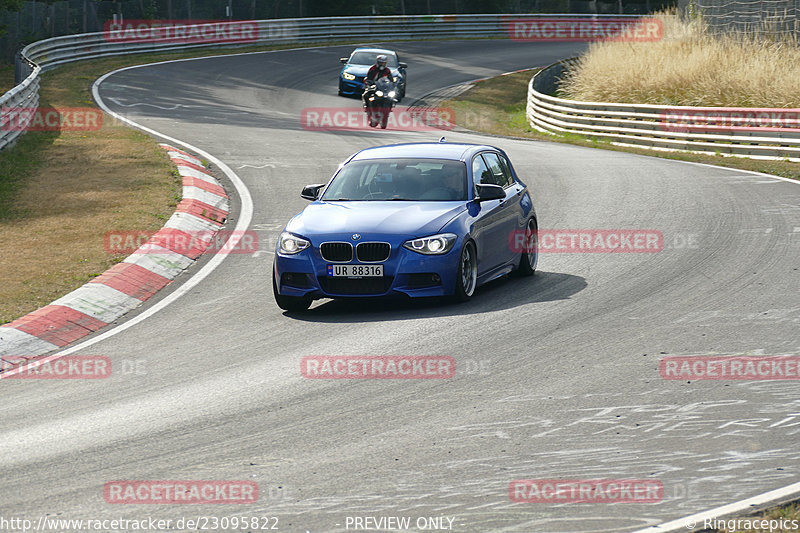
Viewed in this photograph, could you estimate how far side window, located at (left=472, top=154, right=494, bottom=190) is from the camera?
41.1 ft

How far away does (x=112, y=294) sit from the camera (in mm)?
12336

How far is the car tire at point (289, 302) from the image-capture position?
11.4 metres

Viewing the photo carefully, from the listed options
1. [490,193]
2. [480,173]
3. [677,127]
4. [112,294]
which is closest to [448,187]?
[490,193]

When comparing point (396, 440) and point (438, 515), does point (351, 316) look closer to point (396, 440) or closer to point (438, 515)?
point (396, 440)

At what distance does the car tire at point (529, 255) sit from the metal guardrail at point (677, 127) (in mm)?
12488

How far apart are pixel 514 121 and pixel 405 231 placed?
1048 inches

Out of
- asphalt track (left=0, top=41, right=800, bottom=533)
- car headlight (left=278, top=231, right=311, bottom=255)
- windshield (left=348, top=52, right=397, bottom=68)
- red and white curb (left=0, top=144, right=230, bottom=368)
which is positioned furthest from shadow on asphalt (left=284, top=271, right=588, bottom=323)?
windshield (left=348, top=52, right=397, bottom=68)

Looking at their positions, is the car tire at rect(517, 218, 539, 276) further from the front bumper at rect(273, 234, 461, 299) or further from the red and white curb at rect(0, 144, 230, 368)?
the red and white curb at rect(0, 144, 230, 368)

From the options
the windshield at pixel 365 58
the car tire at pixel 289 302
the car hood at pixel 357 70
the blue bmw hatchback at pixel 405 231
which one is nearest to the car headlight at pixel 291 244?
the blue bmw hatchback at pixel 405 231

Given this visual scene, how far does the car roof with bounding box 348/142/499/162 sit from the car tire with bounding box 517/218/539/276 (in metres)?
1.13

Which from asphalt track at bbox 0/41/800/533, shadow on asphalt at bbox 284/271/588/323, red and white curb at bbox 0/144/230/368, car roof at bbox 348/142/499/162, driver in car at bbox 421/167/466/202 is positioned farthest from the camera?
car roof at bbox 348/142/499/162

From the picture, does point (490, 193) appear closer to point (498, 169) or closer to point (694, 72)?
point (498, 169)

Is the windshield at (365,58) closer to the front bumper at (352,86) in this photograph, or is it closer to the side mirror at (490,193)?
the front bumper at (352,86)

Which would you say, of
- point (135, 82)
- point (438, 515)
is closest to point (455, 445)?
point (438, 515)
